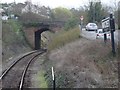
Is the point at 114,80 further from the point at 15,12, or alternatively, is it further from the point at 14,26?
the point at 15,12

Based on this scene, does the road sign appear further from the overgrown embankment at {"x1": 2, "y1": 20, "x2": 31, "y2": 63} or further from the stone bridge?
the stone bridge

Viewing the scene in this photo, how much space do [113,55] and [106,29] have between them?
2.46 metres

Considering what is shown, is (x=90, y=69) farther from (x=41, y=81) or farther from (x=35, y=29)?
(x=35, y=29)

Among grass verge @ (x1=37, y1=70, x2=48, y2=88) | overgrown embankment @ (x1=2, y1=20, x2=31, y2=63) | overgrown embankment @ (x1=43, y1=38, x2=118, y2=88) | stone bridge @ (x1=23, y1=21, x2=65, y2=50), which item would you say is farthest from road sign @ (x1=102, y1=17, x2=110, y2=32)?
stone bridge @ (x1=23, y1=21, x2=65, y2=50)

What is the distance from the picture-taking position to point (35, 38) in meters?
74.4

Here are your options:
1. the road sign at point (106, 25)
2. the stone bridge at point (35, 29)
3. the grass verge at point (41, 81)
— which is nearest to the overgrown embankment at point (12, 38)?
the stone bridge at point (35, 29)

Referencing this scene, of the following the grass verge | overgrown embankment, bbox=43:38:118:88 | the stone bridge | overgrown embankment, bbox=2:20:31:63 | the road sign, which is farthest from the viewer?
the stone bridge

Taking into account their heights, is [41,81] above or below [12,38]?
below

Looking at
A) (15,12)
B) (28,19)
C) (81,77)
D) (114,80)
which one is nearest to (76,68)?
(81,77)

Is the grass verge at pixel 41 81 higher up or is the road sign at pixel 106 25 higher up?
the road sign at pixel 106 25

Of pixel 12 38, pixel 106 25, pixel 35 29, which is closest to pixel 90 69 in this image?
pixel 106 25

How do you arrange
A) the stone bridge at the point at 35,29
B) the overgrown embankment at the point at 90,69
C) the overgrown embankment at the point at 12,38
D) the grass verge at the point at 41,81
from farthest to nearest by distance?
the stone bridge at the point at 35,29 < the overgrown embankment at the point at 12,38 < the grass verge at the point at 41,81 < the overgrown embankment at the point at 90,69

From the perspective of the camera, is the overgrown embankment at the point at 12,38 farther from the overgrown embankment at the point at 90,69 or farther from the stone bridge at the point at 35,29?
the overgrown embankment at the point at 90,69

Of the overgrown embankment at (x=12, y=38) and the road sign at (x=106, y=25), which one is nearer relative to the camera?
the road sign at (x=106, y=25)
